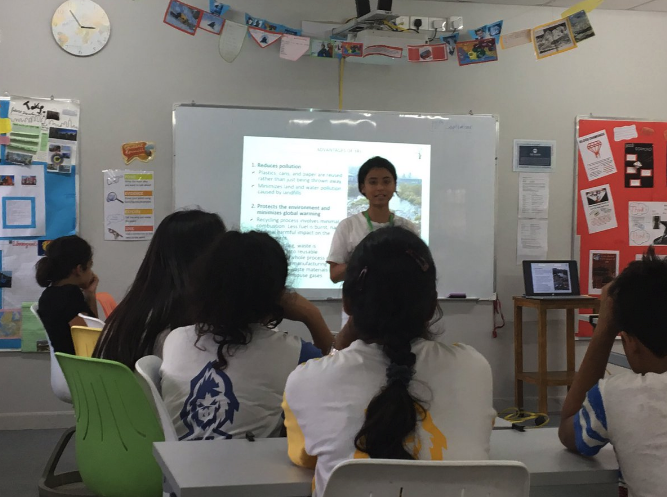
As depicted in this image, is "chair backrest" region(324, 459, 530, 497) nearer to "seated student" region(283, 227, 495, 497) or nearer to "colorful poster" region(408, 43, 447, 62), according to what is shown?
"seated student" region(283, 227, 495, 497)

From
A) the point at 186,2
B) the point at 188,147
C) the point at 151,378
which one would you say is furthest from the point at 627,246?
the point at 151,378

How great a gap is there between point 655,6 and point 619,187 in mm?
1253

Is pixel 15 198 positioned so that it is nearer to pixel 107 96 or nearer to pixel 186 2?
pixel 107 96

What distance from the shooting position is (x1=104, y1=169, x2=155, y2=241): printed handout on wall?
4359 mm

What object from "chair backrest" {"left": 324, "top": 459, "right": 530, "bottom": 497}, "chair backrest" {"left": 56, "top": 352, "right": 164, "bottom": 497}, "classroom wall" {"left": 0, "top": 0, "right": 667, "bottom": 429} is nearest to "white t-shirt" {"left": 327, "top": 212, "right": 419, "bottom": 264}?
"classroom wall" {"left": 0, "top": 0, "right": 667, "bottom": 429}

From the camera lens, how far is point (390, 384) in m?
1.23

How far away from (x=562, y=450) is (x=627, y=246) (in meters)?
3.89

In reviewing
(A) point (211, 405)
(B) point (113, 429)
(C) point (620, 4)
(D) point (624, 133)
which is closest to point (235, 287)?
(A) point (211, 405)

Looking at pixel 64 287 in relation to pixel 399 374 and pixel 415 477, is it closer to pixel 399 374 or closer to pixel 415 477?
pixel 399 374

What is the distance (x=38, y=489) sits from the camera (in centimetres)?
320

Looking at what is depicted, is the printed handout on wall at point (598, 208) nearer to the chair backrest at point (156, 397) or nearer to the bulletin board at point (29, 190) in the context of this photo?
the bulletin board at point (29, 190)

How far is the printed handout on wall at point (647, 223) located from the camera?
16.3ft

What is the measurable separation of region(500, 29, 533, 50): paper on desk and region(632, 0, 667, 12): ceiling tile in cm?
107

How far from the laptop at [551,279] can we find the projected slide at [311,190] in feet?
2.43
